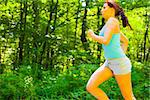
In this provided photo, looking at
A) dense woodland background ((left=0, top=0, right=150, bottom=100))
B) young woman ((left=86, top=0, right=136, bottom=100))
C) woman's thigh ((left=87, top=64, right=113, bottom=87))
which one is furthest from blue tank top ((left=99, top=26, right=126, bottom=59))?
dense woodland background ((left=0, top=0, right=150, bottom=100))

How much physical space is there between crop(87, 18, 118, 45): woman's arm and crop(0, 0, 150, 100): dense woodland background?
3985mm

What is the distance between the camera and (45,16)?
17.0m

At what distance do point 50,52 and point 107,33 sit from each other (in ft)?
47.6

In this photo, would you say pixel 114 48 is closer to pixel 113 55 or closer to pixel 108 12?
pixel 113 55

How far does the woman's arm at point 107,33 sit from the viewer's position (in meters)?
4.25

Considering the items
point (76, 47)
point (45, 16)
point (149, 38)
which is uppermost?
point (45, 16)

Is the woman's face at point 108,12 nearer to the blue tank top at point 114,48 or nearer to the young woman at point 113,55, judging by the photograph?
the young woman at point 113,55

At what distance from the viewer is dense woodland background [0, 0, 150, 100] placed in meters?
8.55

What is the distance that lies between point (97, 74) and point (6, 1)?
1184 cm

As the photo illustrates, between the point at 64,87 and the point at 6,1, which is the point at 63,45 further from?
the point at 64,87

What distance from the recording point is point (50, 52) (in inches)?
737

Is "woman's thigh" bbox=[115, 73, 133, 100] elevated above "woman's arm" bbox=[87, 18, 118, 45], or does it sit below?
below

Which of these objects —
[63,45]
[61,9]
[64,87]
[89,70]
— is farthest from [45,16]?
[64,87]

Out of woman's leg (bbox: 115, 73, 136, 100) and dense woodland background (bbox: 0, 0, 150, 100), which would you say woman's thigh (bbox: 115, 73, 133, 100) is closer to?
woman's leg (bbox: 115, 73, 136, 100)
